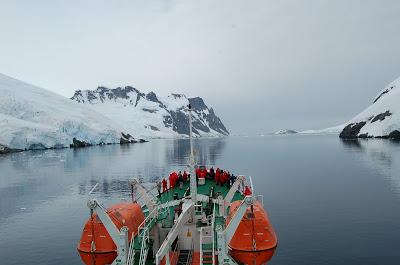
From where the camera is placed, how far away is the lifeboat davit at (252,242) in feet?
47.4

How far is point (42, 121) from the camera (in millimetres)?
145000

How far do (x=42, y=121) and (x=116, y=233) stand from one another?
5672 inches

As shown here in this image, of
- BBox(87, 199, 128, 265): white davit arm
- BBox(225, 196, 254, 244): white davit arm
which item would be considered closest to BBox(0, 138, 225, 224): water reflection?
BBox(87, 199, 128, 265): white davit arm

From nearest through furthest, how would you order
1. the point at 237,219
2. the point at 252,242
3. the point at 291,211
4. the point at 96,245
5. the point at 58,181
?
the point at 237,219 → the point at 252,242 → the point at 96,245 → the point at 291,211 → the point at 58,181

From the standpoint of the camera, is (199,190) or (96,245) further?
(199,190)

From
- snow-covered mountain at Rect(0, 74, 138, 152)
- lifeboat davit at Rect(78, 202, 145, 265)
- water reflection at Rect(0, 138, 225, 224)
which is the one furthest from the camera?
snow-covered mountain at Rect(0, 74, 138, 152)

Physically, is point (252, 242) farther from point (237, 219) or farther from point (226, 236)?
point (237, 219)

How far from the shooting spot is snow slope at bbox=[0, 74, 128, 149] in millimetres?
129125

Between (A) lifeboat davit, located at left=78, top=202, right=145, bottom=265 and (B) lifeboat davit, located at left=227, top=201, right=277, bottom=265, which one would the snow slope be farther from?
(B) lifeboat davit, located at left=227, top=201, right=277, bottom=265

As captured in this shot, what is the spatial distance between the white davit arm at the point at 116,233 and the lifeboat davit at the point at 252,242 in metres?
4.37

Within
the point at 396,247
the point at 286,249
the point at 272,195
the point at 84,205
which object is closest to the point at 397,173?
the point at 272,195

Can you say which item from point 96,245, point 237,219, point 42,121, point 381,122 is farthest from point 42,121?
point 381,122

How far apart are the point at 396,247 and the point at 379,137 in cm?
15764

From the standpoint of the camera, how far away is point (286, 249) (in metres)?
26.0
